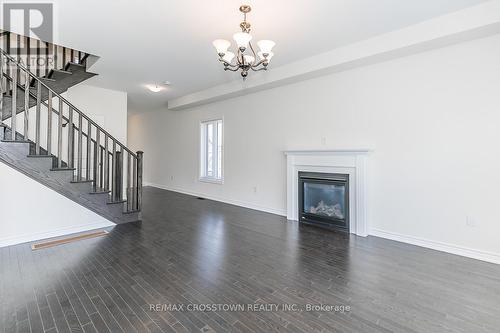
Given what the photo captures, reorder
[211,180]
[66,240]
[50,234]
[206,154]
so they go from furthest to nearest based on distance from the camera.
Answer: [206,154] < [211,180] < [50,234] < [66,240]

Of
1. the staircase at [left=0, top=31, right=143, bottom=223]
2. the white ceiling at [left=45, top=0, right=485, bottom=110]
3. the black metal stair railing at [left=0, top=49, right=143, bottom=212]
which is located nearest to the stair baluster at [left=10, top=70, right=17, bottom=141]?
the staircase at [left=0, top=31, right=143, bottom=223]

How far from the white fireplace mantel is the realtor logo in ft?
13.5

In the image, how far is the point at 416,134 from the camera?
12.0 ft

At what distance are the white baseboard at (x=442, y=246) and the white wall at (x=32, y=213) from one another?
4929 mm

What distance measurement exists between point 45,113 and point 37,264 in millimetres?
3050

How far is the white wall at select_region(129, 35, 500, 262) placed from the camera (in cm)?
316

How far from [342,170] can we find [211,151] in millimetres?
4156

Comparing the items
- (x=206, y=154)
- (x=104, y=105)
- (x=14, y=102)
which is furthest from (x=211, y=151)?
(x=14, y=102)

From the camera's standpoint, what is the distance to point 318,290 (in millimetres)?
2438

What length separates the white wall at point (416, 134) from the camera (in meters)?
3.16

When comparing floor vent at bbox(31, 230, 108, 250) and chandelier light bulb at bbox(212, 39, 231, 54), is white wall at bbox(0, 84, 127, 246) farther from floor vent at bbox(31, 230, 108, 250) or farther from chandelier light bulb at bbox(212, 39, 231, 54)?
chandelier light bulb at bbox(212, 39, 231, 54)

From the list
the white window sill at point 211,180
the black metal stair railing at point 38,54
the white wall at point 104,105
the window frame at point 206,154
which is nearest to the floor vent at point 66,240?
the white wall at point 104,105

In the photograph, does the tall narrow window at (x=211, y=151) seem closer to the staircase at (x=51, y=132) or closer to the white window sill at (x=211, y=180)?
the white window sill at (x=211, y=180)

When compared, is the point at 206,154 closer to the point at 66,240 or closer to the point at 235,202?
the point at 235,202
